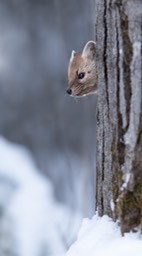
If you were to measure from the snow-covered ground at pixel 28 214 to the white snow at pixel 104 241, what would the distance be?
1.82 m

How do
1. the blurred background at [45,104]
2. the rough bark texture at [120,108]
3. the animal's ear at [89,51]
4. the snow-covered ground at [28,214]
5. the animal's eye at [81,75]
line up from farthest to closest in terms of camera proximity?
the blurred background at [45,104], the snow-covered ground at [28,214], the animal's eye at [81,75], the animal's ear at [89,51], the rough bark texture at [120,108]

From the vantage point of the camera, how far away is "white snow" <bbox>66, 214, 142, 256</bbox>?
4.92 ft

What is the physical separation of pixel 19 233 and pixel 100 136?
7.22 ft

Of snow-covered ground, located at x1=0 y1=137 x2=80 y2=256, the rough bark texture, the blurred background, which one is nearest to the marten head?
the rough bark texture

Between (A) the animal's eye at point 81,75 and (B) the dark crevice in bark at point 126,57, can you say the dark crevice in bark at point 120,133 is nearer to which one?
(B) the dark crevice in bark at point 126,57

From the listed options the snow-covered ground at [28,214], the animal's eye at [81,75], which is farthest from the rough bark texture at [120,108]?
the snow-covered ground at [28,214]

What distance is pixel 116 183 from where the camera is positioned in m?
1.61

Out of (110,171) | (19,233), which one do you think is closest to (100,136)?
(110,171)

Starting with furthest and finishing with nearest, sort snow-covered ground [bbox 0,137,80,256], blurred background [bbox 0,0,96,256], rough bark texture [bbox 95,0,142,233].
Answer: blurred background [bbox 0,0,96,256] < snow-covered ground [bbox 0,137,80,256] < rough bark texture [bbox 95,0,142,233]

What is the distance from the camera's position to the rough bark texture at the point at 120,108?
1.50 metres

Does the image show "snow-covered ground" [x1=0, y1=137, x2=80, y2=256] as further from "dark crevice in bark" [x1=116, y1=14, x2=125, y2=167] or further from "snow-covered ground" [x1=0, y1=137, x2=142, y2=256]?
"dark crevice in bark" [x1=116, y1=14, x2=125, y2=167]

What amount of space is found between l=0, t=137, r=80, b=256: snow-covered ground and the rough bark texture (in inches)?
73.6

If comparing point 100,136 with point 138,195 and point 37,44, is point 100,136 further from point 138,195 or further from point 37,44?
point 37,44

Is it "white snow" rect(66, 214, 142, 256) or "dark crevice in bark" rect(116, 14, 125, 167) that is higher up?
"dark crevice in bark" rect(116, 14, 125, 167)
